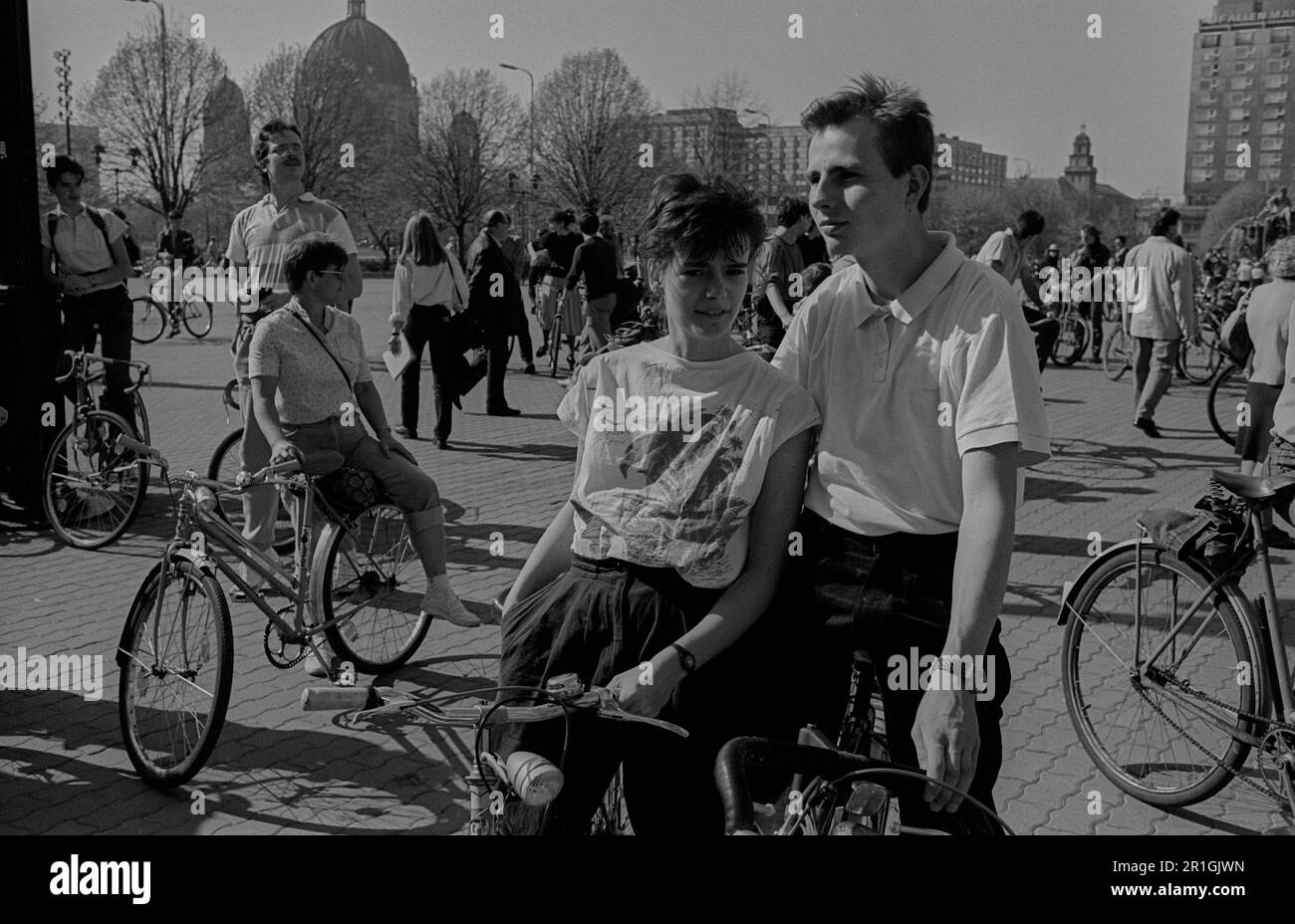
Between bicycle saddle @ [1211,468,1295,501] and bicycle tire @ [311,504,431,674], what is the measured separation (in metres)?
2.94

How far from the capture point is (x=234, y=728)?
14.4 feet

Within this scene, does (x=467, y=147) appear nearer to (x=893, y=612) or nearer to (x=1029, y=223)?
(x=1029, y=223)

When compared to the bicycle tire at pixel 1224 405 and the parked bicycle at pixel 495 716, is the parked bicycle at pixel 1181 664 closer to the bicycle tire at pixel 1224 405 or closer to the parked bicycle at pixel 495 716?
the parked bicycle at pixel 495 716

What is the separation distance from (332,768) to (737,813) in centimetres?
283

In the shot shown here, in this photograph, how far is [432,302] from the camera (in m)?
10.0

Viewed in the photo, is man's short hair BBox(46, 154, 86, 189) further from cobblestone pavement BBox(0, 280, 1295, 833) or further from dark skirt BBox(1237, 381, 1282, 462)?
dark skirt BBox(1237, 381, 1282, 462)

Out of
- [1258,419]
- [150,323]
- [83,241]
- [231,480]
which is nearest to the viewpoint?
[1258,419]

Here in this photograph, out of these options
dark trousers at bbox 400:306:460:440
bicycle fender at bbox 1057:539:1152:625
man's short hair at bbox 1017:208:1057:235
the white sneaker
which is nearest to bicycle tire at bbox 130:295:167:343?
dark trousers at bbox 400:306:460:440

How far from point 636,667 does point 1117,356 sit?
15255mm

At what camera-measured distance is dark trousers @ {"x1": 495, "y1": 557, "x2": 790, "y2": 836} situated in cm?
215

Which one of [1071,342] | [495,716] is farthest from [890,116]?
[1071,342]

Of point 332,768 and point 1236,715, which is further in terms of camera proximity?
point 332,768
